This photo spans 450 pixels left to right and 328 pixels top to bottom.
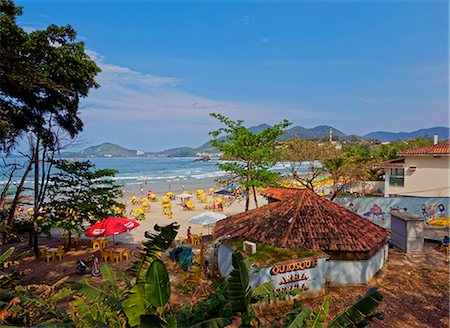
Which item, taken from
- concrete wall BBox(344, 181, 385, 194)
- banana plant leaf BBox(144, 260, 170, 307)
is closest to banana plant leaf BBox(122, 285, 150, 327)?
banana plant leaf BBox(144, 260, 170, 307)

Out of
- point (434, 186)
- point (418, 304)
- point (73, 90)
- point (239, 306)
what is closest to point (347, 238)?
point (418, 304)

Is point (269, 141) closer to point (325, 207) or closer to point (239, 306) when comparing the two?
point (325, 207)

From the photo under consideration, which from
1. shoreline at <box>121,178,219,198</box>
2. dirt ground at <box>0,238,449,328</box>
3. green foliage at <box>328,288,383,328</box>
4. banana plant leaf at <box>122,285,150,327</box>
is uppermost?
banana plant leaf at <box>122,285,150,327</box>

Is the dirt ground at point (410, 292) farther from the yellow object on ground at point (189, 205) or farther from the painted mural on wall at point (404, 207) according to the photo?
the yellow object on ground at point (189, 205)

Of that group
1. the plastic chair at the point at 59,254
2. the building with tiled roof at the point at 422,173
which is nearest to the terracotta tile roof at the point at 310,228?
the plastic chair at the point at 59,254

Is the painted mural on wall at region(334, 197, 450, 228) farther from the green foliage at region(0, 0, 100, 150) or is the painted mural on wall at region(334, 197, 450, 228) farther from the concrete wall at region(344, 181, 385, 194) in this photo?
the green foliage at region(0, 0, 100, 150)

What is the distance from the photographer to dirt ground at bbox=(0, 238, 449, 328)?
7.58m

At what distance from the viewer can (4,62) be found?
8891 mm

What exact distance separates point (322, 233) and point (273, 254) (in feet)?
6.74

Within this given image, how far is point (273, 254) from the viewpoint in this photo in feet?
29.6

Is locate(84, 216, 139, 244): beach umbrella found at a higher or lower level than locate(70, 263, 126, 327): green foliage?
lower

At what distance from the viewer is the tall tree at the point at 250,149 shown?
55.3ft

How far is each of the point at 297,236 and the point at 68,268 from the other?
9533mm

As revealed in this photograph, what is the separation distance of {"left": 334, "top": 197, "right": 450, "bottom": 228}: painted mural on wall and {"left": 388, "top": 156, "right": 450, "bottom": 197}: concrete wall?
6.47 metres
